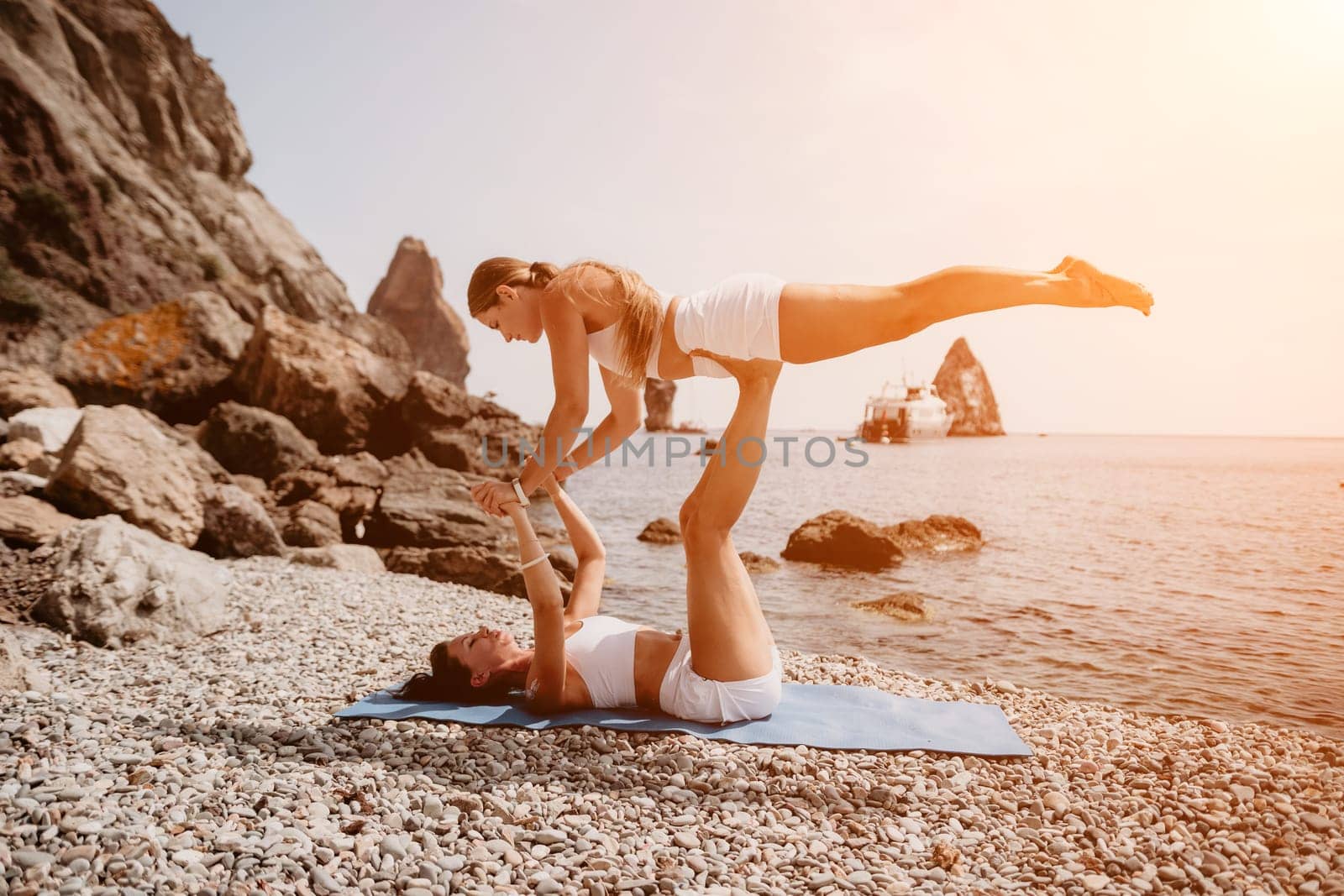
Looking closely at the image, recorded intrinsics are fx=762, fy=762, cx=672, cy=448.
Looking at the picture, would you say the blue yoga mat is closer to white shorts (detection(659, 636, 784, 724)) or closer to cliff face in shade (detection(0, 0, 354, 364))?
white shorts (detection(659, 636, 784, 724))

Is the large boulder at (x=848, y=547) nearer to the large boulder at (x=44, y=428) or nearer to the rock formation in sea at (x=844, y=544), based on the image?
the rock formation in sea at (x=844, y=544)

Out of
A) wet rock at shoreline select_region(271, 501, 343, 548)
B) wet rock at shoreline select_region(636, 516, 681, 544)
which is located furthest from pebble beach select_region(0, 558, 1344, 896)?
wet rock at shoreline select_region(636, 516, 681, 544)

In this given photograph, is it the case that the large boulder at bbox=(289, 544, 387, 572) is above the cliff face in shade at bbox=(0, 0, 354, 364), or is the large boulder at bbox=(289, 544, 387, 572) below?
below

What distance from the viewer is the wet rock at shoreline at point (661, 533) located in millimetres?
16141

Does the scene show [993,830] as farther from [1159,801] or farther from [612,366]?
[612,366]

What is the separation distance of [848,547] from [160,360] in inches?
617

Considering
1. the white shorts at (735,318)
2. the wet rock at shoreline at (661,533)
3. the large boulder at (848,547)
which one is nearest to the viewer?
the white shorts at (735,318)

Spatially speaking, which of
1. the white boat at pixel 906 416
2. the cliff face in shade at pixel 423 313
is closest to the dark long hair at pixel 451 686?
the white boat at pixel 906 416

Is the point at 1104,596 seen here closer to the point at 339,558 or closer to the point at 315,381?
the point at 339,558

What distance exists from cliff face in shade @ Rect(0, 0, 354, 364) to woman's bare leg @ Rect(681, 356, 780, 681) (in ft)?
64.9

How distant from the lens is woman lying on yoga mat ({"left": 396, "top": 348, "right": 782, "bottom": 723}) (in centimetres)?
400

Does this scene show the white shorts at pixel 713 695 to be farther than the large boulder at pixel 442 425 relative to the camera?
No

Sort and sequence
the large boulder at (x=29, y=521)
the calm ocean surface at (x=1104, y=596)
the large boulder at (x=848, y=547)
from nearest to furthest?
1. the large boulder at (x=29, y=521)
2. the calm ocean surface at (x=1104, y=596)
3. the large boulder at (x=848, y=547)

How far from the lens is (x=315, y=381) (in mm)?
18062
